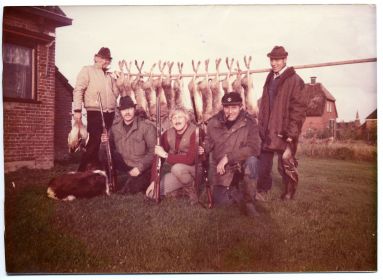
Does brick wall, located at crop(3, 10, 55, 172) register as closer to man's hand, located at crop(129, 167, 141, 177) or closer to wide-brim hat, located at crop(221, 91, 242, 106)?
man's hand, located at crop(129, 167, 141, 177)

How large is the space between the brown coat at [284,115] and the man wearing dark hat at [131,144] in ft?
4.41

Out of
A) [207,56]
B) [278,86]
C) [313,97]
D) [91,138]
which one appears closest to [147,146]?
[91,138]

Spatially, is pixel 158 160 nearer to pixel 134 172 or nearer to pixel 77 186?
pixel 134 172

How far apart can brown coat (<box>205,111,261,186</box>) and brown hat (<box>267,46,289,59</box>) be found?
0.74m

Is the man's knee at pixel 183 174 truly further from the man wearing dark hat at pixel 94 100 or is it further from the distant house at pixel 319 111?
the distant house at pixel 319 111

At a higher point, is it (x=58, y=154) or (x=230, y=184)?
(x=58, y=154)

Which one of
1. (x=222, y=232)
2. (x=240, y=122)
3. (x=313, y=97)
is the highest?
(x=313, y=97)

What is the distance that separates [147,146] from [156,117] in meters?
0.37

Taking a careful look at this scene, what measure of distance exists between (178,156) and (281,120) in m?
1.28

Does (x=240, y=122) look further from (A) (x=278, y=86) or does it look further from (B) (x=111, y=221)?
(B) (x=111, y=221)

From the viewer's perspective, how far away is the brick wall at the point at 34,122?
15.1 feet

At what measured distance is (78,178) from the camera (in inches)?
180

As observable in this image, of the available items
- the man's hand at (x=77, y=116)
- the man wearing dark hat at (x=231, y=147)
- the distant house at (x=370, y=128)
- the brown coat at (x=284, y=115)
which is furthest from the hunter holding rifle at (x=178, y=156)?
the distant house at (x=370, y=128)

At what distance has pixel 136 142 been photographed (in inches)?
185
